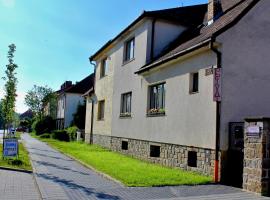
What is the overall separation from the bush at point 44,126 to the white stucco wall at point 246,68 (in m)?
42.1

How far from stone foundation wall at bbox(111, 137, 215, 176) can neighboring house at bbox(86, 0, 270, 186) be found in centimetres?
3

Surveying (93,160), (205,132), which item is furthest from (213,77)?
(93,160)

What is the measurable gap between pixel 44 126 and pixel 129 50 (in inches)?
1355

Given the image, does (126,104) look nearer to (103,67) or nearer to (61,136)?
(103,67)

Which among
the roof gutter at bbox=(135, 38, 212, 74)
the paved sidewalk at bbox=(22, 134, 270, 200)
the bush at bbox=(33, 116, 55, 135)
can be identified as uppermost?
the roof gutter at bbox=(135, 38, 212, 74)

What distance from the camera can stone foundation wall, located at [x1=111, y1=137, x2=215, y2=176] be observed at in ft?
41.5

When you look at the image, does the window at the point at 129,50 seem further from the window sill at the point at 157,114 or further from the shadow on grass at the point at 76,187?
the shadow on grass at the point at 76,187

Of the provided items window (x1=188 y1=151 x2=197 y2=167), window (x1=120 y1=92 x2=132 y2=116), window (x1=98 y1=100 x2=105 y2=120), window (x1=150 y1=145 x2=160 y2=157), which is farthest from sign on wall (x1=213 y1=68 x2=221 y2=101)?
window (x1=98 y1=100 x2=105 y2=120)

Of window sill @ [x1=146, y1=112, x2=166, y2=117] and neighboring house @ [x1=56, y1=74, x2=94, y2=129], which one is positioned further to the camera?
neighboring house @ [x1=56, y1=74, x2=94, y2=129]

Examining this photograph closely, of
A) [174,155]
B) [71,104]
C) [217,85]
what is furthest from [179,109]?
[71,104]

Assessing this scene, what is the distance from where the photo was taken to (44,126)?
176ft

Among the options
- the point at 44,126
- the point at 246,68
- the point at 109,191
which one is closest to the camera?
the point at 109,191

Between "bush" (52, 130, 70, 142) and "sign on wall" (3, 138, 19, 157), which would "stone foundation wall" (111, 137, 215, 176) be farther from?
"bush" (52, 130, 70, 142)

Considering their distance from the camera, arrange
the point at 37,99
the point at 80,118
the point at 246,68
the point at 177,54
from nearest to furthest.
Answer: the point at 246,68, the point at 177,54, the point at 80,118, the point at 37,99
